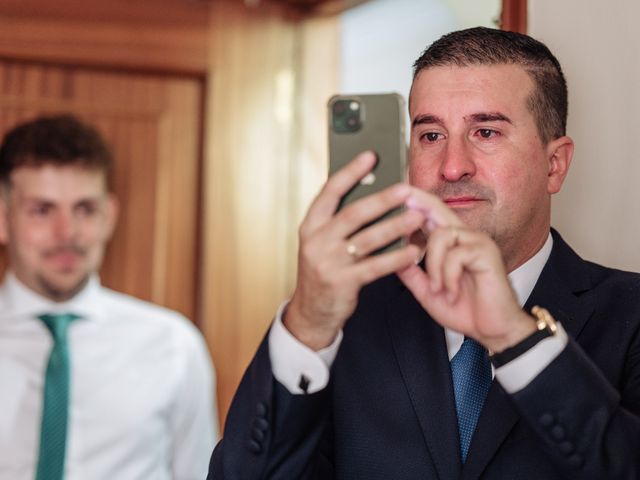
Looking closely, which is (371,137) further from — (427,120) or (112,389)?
(112,389)

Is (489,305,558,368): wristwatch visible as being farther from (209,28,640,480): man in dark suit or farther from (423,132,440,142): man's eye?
(423,132,440,142): man's eye

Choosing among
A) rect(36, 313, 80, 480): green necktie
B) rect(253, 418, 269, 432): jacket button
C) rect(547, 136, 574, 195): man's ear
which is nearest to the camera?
rect(253, 418, 269, 432): jacket button

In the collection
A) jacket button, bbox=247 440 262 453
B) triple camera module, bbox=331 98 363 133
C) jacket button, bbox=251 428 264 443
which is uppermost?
triple camera module, bbox=331 98 363 133

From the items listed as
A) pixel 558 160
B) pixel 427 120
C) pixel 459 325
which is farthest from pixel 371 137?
pixel 558 160

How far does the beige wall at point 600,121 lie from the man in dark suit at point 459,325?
184 mm

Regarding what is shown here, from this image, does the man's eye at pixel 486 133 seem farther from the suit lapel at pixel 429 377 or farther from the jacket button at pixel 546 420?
the jacket button at pixel 546 420

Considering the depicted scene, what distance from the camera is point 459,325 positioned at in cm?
90

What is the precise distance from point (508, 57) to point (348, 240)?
1.60 ft

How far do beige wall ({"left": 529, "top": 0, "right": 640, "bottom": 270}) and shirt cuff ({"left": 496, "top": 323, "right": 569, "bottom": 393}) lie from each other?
60cm

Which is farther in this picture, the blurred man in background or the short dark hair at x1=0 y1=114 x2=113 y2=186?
the short dark hair at x1=0 y1=114 x2=113 y2=186

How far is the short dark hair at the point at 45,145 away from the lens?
2123 millimetres

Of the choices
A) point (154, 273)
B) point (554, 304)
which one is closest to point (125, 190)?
point (154, 273)

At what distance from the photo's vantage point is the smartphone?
0.87m

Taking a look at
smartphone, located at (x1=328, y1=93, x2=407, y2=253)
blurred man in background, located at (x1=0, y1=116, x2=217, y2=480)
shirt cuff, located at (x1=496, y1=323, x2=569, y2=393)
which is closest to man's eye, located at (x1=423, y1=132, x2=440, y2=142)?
smartphone, located at (x1=328, y1=93, x2=407, y2=253)
